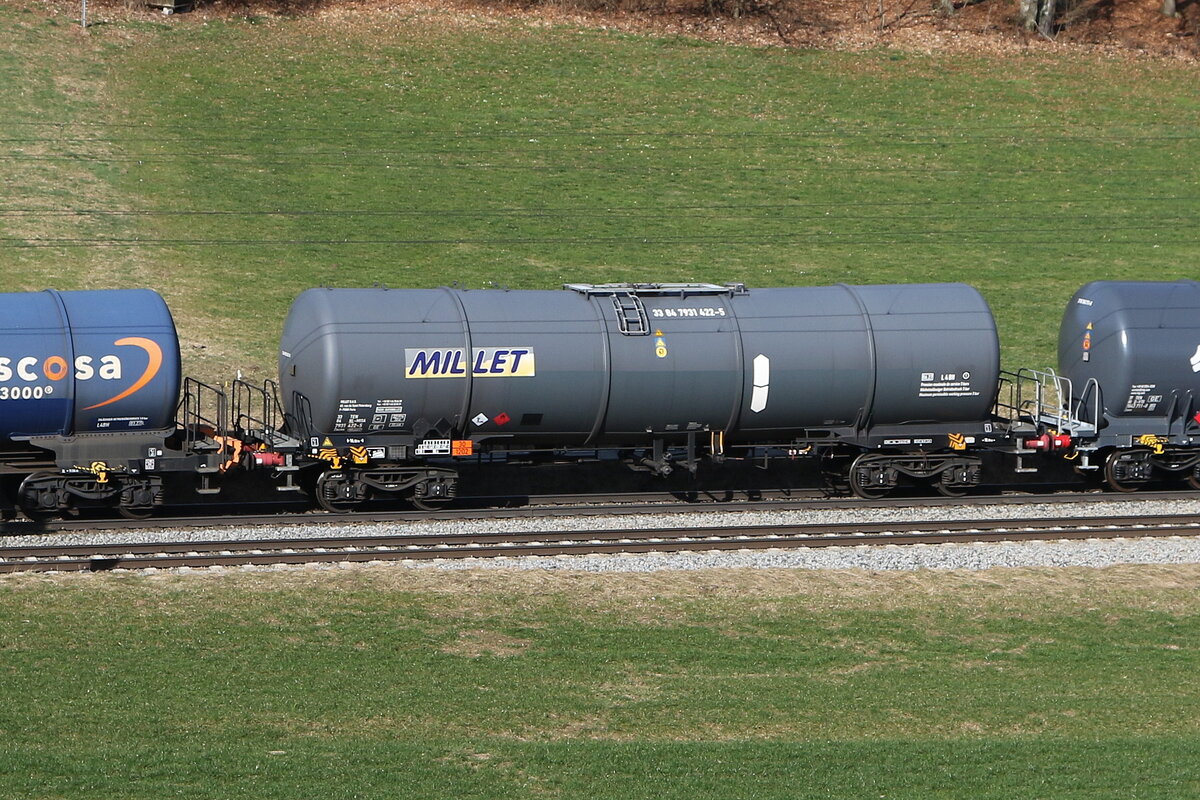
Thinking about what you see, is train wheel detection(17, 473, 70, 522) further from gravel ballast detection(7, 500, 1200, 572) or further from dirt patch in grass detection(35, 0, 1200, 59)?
dirt patch in grass detection(35, 0, 1200, 59)

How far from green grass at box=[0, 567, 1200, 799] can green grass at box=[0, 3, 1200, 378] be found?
15319 millimetres

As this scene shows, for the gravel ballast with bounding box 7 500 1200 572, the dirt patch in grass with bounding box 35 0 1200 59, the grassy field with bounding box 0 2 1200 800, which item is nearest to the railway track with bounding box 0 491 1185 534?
the gravel ballast with bounding box 7 500 1200 572

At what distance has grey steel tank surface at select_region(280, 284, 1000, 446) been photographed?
2452 centimetres

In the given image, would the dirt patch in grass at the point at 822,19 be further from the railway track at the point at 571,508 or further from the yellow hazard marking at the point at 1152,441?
the railway track at the point at 571,508

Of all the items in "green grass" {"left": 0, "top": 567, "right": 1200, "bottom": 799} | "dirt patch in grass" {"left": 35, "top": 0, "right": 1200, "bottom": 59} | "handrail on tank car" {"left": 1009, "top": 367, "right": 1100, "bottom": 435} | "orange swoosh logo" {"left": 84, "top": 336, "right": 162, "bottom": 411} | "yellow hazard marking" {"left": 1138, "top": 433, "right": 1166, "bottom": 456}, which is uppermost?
Result: "dirt patch in grass" {"left": 35, "top": 0, "right": 1200, "bottom": 59}

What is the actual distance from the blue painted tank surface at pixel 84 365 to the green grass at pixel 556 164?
958 cm

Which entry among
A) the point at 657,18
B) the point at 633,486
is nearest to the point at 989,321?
the point at 633,486

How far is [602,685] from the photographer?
671 inches

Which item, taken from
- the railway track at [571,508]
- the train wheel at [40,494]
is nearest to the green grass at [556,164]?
the railway track at [571,508]

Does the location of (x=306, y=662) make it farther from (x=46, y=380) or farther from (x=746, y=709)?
(x=46, y=380)

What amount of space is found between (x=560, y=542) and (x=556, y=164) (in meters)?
26.6

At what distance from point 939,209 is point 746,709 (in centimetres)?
3321

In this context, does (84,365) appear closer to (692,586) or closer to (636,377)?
(636,377)

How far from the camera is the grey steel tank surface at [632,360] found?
24.5 m
